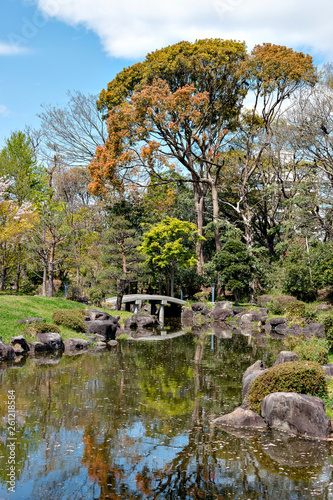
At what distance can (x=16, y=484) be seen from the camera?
5488 millimetres

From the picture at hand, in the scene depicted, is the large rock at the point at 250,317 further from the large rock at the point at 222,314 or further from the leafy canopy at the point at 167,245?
the leafy canopy at the point at 167,245

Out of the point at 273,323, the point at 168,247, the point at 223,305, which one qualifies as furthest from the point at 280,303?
the point at 168,247

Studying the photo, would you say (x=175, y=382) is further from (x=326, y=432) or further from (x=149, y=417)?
(x=326, y=432)

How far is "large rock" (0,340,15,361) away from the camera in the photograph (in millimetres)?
12844

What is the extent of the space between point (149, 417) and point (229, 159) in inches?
1117

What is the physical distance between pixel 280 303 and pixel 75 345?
46.8 feet

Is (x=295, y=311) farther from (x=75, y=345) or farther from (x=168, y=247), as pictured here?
(x=75, y=345)

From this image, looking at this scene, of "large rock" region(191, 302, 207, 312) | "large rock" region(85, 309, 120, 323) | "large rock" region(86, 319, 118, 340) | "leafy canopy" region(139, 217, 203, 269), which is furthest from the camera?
"leafy canopy" region(139, 217, 203, 269)

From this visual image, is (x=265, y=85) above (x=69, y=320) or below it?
above

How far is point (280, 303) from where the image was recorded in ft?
83.9

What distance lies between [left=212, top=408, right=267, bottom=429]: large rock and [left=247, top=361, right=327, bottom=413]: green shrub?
1.55 feet

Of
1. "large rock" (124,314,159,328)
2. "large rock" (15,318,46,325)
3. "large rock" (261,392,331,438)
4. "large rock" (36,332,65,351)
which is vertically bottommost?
"large rock" (261,392,331,438)

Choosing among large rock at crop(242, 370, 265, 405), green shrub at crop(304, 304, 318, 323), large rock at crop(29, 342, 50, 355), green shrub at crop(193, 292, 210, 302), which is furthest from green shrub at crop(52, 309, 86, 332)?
green shrub at crop(193, 292, 210, 302)
